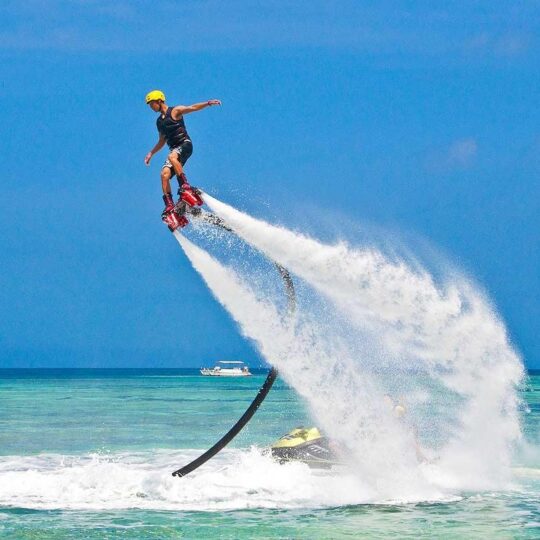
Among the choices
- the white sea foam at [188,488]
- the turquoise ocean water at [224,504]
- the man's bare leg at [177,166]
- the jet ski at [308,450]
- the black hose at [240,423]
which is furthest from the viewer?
the jet ski at [308,450]

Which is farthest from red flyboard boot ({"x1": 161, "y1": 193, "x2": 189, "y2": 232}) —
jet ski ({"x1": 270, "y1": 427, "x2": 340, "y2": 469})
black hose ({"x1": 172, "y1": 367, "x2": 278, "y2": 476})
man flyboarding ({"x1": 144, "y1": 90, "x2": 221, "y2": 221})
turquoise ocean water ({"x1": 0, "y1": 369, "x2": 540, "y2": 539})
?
jet ski ({"x1": 270, "y1": 427, "x2": 340, "y2": 469})

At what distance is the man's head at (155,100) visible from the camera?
17.7 m

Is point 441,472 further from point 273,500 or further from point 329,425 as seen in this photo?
point 273,500

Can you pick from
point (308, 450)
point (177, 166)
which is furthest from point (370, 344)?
point (177, 166)

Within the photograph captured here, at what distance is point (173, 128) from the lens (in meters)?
17.8

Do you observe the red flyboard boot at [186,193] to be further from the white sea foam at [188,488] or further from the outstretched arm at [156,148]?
the white sea foam at [188,488]

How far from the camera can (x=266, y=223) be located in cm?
1920

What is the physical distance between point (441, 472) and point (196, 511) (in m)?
6.16

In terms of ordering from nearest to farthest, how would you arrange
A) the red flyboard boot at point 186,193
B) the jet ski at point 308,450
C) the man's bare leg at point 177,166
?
the man's bare leg at point 177,166
the red flyboard boot at point 186,193
the jet ski at point 308,450

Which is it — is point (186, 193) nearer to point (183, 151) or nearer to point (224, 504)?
point (183, 151)

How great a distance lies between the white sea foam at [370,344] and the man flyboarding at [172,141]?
881mm

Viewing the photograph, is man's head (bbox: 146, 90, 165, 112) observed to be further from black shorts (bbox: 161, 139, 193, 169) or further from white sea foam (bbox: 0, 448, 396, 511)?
white sea foam (bbox: 0, 448, 396, 511)

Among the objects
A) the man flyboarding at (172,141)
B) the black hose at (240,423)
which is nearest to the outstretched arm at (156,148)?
the man flyboarding at (172,141)

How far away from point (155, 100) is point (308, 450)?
8.48m
